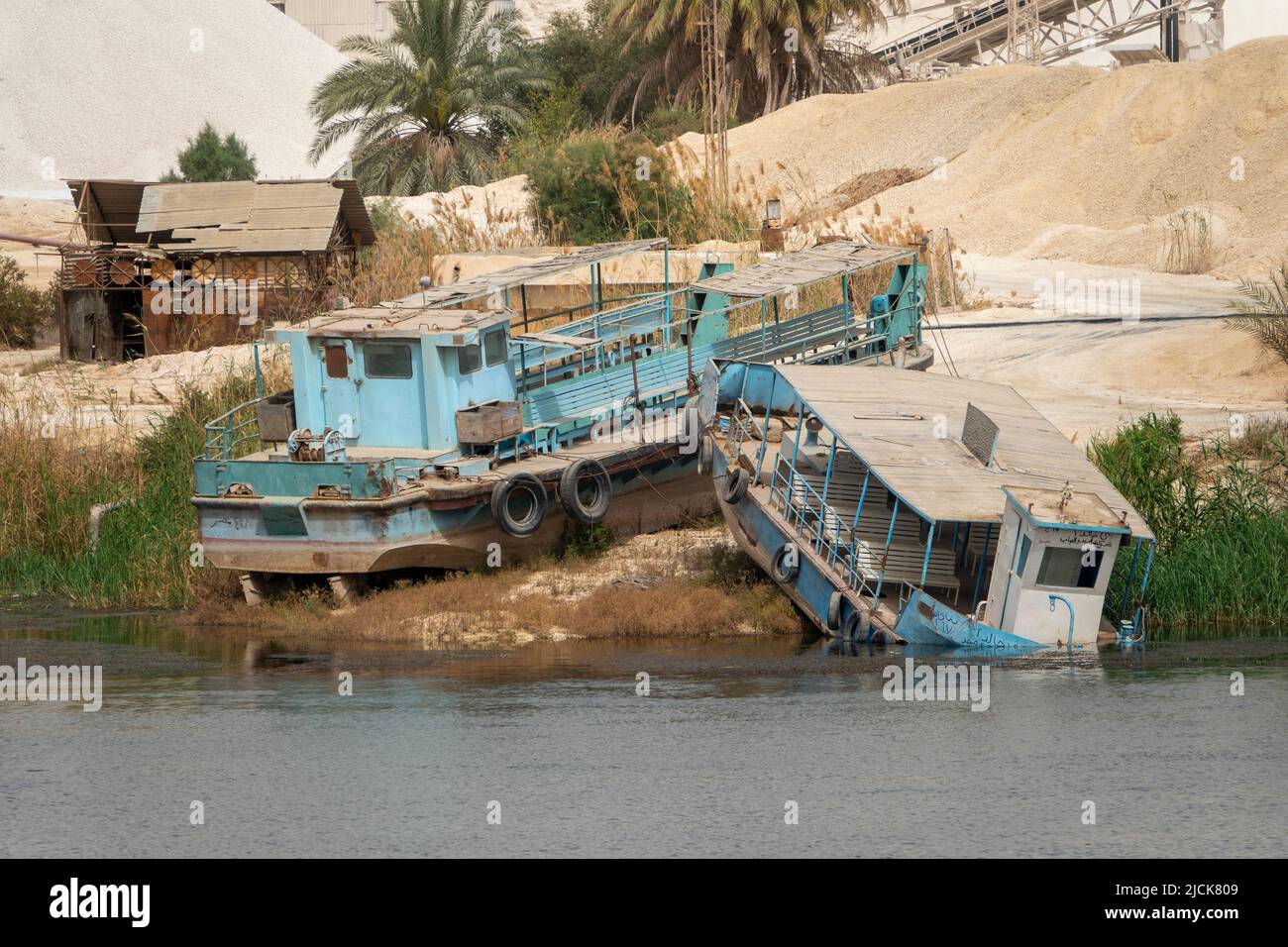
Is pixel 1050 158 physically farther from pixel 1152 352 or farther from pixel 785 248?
pixel 1152 352

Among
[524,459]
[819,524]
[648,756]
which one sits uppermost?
[524,459]

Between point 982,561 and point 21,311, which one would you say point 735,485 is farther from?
point 21,311

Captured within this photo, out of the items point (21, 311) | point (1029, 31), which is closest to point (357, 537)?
point (21, 311)

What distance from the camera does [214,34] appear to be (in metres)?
90.9

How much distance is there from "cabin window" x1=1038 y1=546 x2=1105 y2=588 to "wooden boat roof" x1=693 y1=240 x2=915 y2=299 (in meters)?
6.53

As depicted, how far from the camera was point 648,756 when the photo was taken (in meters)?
14.4

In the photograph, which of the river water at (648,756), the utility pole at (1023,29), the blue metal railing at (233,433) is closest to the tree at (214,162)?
the utility pole at (1023,29)

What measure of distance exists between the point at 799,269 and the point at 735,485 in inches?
200

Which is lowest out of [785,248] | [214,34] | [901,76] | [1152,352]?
[1152,352]

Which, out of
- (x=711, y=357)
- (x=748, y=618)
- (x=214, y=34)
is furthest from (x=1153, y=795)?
(x=214, y=34)

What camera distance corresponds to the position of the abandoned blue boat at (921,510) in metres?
18.2

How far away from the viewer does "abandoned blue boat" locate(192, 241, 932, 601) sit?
67.4ft

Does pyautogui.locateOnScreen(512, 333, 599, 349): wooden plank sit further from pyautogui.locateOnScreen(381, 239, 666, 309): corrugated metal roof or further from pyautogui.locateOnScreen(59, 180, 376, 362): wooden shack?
pyautogui.locateOnScreen(59, 180, 376, 362): wooden shack
